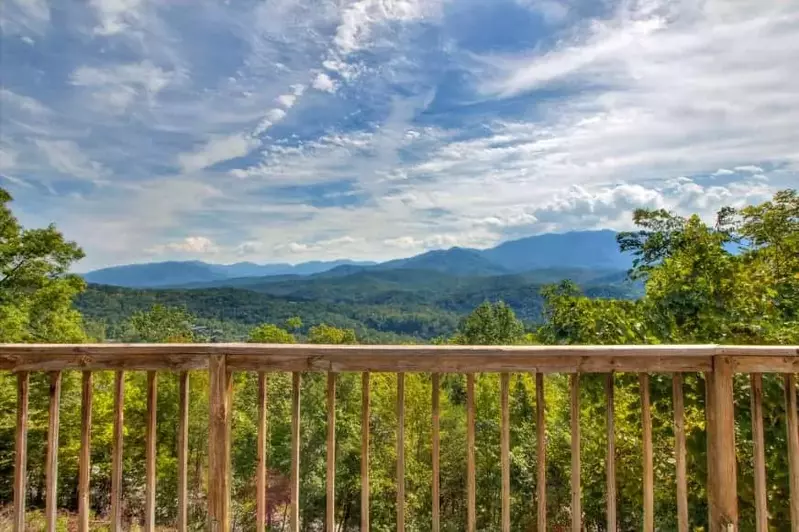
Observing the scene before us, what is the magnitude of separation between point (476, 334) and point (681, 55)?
23.0 meters

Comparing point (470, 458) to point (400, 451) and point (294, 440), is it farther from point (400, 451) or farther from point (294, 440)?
point (294, 440)

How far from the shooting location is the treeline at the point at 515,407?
9.96 feet

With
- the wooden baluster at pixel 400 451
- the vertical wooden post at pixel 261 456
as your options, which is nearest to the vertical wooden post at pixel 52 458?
the vertical wooden post at pixel 261 456

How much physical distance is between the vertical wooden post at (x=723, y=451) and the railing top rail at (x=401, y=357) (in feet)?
0.17

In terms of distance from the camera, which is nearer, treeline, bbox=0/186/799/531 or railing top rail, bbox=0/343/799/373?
railing top rail, bbox=0/343/799/373

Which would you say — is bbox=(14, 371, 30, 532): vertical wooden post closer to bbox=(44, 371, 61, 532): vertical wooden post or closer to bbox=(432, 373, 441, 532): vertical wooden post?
bbox=(44, 371, 61, 532): vertical wooden post

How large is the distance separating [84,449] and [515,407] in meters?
12.7

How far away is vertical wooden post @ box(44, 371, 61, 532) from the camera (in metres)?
1.81

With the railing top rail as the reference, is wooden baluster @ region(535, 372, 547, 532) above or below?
below

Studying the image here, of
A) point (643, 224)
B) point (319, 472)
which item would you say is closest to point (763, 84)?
point (643, 224)

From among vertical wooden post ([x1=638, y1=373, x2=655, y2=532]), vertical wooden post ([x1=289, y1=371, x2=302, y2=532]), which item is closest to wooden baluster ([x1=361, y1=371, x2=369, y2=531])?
vertical wooden post ([x1=289, y1=371, x2=302, y2=532])

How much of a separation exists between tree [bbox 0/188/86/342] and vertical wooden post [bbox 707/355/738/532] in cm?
1483

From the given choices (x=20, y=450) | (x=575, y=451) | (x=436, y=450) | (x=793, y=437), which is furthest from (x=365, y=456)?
(x=793, y=437)

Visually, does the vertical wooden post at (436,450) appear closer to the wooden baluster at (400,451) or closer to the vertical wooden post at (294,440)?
the wooden baluster at (400,451)
